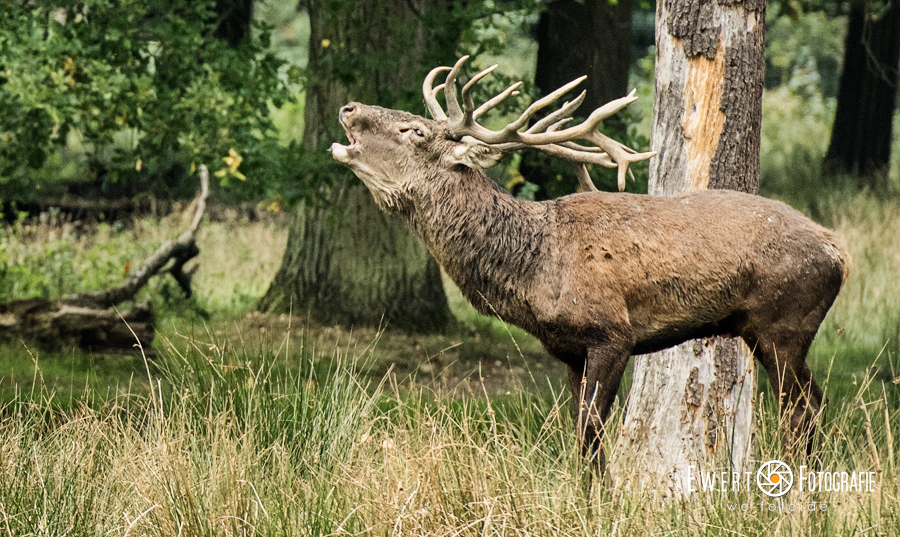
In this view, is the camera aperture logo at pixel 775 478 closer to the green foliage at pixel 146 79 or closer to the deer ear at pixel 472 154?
the deer ear at pixel 472 154

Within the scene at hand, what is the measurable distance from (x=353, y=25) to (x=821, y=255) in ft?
18.2

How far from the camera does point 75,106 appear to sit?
28.9 feet

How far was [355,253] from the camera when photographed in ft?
34.2

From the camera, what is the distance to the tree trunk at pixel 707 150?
5.64 metres

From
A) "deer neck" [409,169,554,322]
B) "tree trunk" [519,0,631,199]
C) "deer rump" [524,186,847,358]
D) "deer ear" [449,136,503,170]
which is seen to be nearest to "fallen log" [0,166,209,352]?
"deer neck" [409,169,554,322]

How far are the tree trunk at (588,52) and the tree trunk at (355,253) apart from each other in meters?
2.45

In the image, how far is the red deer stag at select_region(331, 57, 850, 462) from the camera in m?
4.54

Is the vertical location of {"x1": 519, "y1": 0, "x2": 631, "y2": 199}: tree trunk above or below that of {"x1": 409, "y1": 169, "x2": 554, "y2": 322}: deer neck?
above

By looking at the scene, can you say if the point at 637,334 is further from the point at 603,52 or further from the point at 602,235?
the point at 603,52

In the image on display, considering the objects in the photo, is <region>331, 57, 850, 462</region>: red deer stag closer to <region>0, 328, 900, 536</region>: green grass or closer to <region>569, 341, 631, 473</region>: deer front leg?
<region>569, 341, 631, 473</region>: deer front leg

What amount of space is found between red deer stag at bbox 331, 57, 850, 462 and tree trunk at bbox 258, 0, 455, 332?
5101mm

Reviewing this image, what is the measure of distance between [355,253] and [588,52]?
410 cm

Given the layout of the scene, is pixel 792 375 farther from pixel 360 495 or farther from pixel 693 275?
pixel 360 495

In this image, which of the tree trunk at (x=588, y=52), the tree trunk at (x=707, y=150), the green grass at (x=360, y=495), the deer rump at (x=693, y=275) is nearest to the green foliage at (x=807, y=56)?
the tree trunk at (x=588, y=52)
